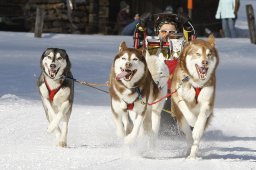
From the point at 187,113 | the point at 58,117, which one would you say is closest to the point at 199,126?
the point at 187,113

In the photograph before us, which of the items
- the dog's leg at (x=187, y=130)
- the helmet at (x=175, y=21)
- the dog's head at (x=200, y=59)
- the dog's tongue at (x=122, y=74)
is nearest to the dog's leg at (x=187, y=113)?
the dog's leg at (x=187, y=130)

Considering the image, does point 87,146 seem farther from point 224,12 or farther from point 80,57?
point 224,12

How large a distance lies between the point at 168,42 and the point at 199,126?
154 centimetres

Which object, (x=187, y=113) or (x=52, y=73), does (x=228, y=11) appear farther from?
(x=187, y=113)

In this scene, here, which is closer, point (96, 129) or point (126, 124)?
point (126, 124)

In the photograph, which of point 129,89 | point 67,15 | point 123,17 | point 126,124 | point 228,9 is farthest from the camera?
point 67,15

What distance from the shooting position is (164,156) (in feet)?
24.7

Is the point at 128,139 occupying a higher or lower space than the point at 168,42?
lower

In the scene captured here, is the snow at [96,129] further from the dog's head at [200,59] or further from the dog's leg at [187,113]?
the dog's head at [200,59]

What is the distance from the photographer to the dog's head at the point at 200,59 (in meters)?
7.01

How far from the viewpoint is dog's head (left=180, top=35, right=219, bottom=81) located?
7012 millimetres

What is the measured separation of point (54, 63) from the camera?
773 centimetres

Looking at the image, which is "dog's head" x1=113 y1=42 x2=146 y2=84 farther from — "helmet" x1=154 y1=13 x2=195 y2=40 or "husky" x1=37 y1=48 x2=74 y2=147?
"helmet" x1=154 y1=13 x2=195 y2=40

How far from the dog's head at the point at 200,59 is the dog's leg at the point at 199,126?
257 mm
